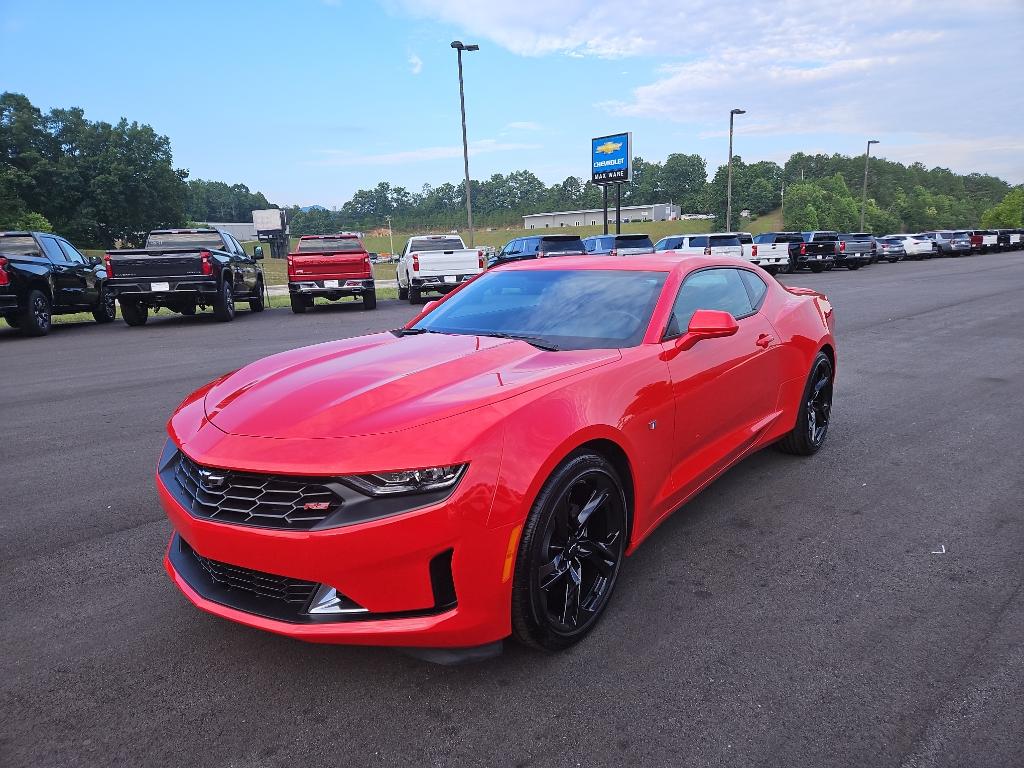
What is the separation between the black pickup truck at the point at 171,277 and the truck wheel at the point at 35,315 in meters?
1.16

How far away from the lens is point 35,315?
1211 cm

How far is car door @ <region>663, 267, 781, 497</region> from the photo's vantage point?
3.14 m

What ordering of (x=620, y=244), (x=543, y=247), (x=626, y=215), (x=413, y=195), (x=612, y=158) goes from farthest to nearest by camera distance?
(x=413, y=195), (x=626, y=215), (x=612, y=158), (x=620, y=244), (x=543, y=247)

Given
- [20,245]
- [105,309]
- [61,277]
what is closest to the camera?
[20,245]

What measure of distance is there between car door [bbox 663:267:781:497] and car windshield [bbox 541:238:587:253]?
16966 mm

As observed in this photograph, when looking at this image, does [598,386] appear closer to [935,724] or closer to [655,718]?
[655,718]

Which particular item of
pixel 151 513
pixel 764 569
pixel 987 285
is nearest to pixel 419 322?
pixel 151 513

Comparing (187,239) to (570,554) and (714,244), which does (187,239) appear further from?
(714,244)

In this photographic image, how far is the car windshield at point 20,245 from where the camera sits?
12961 mm

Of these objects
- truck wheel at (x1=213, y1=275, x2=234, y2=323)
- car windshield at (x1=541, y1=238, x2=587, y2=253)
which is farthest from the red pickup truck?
car windshield at (x1=541, y1=238, x2=587, y2=253)

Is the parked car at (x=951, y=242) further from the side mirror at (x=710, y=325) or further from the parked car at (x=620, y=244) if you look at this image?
the side mirror at (x=710, y=325)

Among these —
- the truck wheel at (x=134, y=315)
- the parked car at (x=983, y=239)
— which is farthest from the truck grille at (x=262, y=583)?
the parked car at (x=983, y=239)

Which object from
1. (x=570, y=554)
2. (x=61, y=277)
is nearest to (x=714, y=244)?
(x=61, y=277)

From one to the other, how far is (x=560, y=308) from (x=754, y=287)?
1.63 meters
